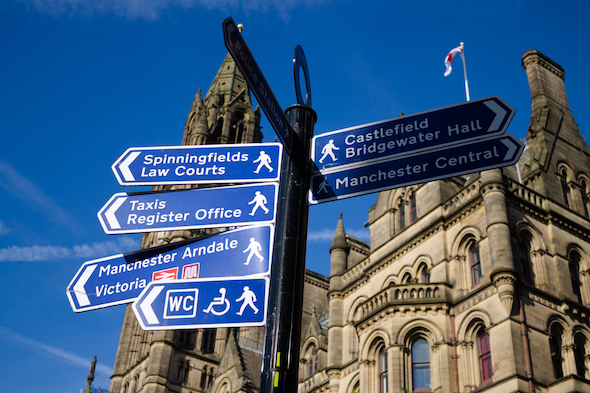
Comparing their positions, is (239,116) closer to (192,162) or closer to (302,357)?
(302,357)

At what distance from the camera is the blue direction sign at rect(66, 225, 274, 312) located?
5.62 metres

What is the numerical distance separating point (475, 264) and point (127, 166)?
56.3 ft

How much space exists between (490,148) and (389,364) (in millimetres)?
16515

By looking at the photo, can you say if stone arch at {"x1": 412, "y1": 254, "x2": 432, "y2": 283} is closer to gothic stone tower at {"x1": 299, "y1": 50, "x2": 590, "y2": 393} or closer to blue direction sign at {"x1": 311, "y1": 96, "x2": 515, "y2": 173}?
gothic stone tower at {"x1": 299, "y1": 50, "x2": 590, "y2": 393}

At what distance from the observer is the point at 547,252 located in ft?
70.5

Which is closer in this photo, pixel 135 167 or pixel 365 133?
pixel 365 133

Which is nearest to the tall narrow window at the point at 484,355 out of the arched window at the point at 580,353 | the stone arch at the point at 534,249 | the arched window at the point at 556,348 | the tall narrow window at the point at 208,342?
the arched window at the point at 556,348

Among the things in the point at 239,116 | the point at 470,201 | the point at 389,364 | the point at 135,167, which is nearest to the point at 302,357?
the point at 389,364

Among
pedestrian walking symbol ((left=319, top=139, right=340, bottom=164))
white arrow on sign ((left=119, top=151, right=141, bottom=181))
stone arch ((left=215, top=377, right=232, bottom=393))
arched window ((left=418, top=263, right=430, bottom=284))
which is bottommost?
pedestrian walking symbol ((left=319, top=139, right=340, bottom=164))

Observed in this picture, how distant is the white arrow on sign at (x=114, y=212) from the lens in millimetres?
6408

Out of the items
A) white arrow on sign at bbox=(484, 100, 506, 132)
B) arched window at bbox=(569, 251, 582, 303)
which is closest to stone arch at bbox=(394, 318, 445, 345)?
arched window at bbox=(569, 251, 582, 303)

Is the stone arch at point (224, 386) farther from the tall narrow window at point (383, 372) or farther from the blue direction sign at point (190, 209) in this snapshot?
the blue direction sign at point (190, 209)

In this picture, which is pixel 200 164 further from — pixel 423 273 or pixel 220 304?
pixel 423 273

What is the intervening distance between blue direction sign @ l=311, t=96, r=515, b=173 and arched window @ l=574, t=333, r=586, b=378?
1688 cm
